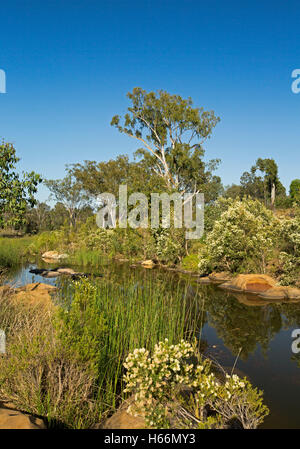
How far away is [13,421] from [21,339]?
1182 mm

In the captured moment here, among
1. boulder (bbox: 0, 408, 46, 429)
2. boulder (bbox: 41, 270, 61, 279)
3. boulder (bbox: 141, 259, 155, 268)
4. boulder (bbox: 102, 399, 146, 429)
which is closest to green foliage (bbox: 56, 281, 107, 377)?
boulder (bbox: 102, 399, 146, 429)

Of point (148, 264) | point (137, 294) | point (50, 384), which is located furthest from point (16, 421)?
point (148, 264)

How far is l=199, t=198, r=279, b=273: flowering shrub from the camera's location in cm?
1274

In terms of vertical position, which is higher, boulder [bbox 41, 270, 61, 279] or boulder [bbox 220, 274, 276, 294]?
boulder [bbox 220, 274, 276, 294]

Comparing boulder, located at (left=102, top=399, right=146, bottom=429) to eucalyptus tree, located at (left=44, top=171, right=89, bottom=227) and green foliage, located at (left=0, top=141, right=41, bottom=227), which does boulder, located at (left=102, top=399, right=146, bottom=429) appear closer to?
green foliage, located at (left=0, top=141, right=41, bottom=227)

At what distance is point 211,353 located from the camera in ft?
19.6

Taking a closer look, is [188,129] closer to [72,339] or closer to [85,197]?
[85,197]

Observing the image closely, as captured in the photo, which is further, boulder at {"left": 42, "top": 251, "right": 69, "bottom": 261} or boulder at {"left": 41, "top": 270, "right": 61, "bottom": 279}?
boulder at {"left": 42, "top": 251, "right": 69, "bottom": 261}

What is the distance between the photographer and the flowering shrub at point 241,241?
12.7m

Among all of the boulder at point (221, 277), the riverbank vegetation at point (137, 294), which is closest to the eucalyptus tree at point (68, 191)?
the riverbank vegetation at point (137, 294)

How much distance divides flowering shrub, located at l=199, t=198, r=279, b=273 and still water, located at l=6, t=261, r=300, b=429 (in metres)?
2.83

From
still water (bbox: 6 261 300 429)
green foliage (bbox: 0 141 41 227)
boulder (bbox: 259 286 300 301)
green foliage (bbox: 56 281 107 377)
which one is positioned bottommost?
still water (bbox: 6 261 300 429)

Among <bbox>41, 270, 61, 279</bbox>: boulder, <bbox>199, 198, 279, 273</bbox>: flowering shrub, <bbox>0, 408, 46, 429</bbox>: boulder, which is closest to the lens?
<bbox>0, 408, 46, 429</bbox>: boulder
